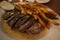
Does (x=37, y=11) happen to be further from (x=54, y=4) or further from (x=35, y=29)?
(x=54, y=4)

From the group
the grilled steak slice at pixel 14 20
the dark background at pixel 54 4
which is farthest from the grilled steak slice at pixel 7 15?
the dark background at pixel 54 4

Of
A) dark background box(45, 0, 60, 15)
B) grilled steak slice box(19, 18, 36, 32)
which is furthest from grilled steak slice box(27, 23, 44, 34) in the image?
dark background box(45, 0, 60, 15)

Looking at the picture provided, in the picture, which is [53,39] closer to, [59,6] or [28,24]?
[28,24]

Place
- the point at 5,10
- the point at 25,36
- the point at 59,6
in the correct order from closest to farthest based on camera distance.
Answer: the point at 25,36
the point at 5,10
the point at 59,6

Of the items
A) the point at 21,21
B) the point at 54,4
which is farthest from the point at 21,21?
the point at 54,4

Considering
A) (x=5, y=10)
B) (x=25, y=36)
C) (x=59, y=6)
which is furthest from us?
(x=59, y=6)

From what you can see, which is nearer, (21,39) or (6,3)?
(21,39)

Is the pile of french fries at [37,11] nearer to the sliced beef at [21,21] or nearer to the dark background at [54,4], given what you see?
the sliced beef at [21,21]

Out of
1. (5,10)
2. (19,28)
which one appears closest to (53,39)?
(19,28)
